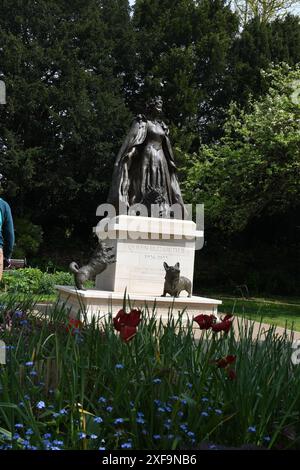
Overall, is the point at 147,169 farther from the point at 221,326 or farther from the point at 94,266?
the point at 221,326

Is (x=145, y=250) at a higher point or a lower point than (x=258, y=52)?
lower

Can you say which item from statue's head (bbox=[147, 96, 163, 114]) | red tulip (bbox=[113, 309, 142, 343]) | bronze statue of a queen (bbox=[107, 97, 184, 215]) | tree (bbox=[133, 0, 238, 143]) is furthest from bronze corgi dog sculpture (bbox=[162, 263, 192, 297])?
tree (bbox=[133, 0, 238, 143])

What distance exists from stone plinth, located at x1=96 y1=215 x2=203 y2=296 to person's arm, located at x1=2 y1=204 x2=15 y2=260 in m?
3.94

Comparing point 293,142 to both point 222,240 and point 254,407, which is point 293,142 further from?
point 254,407

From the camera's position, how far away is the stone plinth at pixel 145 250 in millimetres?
10008

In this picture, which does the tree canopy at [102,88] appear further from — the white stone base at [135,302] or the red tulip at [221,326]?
the red tulip at [221,326]

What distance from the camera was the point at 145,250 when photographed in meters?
10.2

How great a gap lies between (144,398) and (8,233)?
3.64 metres

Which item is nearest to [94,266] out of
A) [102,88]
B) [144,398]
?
[144,398]

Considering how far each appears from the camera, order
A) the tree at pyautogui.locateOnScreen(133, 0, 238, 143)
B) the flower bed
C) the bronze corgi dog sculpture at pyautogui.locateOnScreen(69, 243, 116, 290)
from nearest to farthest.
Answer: the flower bed
the bronze corgi dog sculpture at pyautogui.locateOnScreen(69, 243, 116, 290)
the tree at pyautogui.locateOnScreen(133, 0, 238, 143)

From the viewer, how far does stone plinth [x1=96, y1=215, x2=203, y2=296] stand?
10.0 meters

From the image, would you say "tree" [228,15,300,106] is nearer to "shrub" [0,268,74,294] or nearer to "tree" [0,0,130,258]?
"tree" [0,0,130,258]

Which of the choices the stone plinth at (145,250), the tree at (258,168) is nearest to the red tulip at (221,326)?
the stone plinth at (145,250)

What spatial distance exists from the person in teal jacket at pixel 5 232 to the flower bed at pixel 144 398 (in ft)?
9.42
